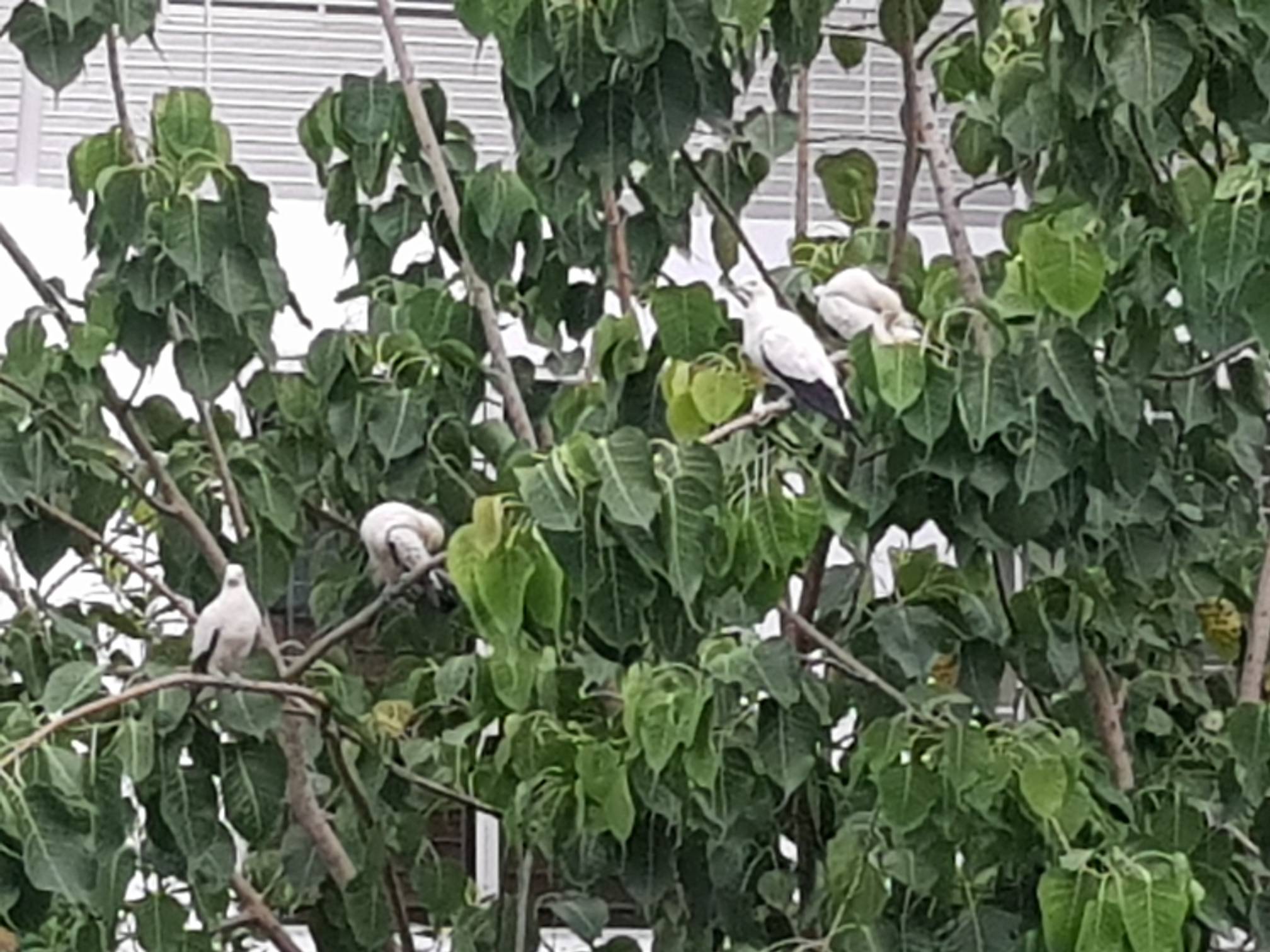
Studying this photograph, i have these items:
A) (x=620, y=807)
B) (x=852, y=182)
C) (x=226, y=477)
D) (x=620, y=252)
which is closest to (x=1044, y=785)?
(x=620, y=807)

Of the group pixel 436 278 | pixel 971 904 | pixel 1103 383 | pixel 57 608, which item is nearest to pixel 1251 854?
pixel 971 904

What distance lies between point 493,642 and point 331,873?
2.33 ft

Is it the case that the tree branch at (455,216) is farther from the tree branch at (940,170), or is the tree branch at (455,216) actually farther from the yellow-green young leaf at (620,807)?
the yellow-green young leaf at (620,807)

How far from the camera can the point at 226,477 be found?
8.21ft

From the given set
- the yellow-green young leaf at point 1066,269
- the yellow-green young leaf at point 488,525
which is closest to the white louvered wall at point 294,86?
the yellow-green young leaf at point 1066,269

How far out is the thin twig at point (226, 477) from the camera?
2.51 metres

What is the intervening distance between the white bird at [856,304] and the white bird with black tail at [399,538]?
44 centimetres

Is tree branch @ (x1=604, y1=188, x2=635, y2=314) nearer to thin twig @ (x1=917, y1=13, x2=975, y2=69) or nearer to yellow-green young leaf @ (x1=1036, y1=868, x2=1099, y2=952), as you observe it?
thin twig @ (x1=917, y1=13, x2=975, y2=69)

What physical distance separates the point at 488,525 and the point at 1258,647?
3.13ft

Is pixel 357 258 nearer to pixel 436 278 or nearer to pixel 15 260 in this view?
pixel 436 278

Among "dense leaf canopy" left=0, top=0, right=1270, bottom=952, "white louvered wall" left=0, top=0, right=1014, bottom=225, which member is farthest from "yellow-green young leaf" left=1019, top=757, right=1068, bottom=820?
"white louvered wall" left=0, top=0, right=1014, bottom=225

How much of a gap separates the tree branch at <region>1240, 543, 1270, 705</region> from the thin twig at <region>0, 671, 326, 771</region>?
0.91 m

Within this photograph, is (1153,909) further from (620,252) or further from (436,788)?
(620,252)

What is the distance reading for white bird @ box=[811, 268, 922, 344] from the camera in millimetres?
2225
